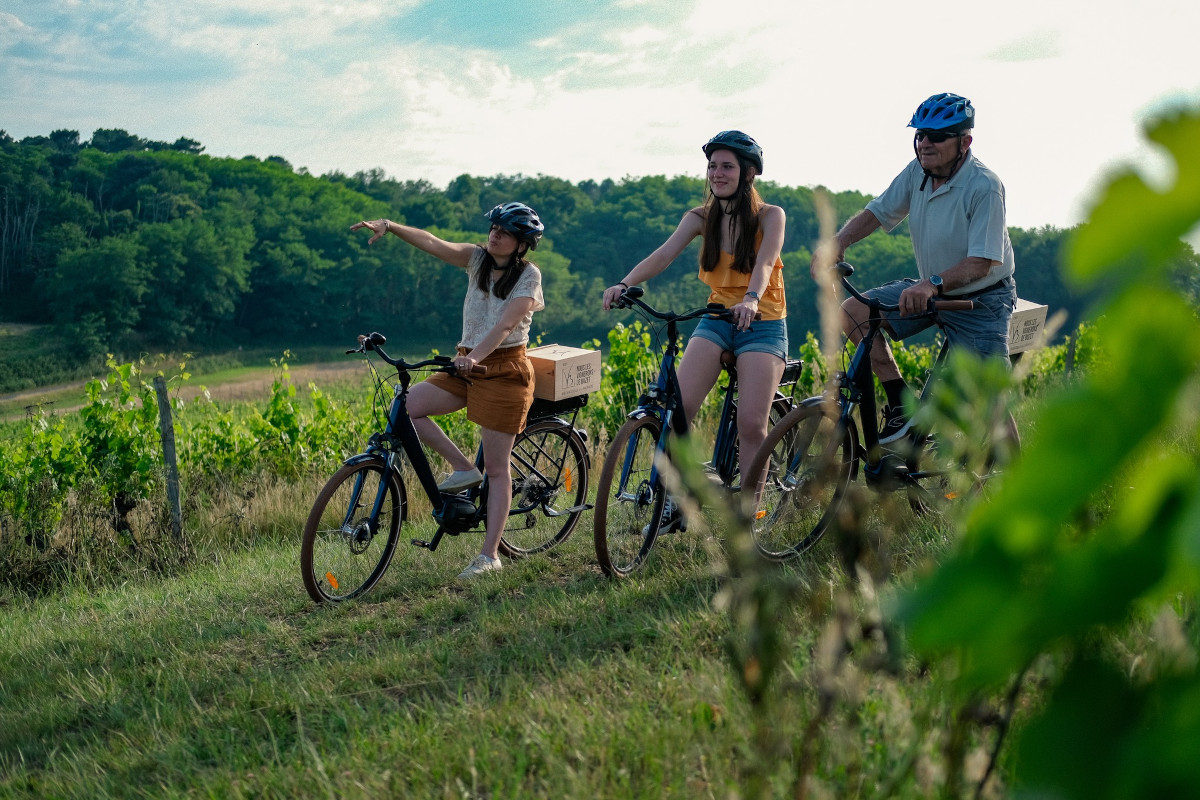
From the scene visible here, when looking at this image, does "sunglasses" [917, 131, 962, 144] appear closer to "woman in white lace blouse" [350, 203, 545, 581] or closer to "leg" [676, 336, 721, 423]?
"leg" [676, 336, 721, 423]

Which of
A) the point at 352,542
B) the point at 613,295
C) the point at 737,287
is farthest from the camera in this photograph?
the point at 352,542

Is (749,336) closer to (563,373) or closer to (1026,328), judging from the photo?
(563,373)

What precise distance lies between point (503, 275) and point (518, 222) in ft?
0.95

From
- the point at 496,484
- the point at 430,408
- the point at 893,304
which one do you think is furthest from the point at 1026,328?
the point at 430,408

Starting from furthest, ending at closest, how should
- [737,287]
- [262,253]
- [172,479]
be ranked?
1. [262,253]
2. [172,479]
3. [737,287]

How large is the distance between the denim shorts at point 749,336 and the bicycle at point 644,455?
0.34 ft

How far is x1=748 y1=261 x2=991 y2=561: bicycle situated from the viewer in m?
4.64

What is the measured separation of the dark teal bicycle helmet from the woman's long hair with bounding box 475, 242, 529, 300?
3.67 feet

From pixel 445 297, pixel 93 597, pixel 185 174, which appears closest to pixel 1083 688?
pixel 93 597

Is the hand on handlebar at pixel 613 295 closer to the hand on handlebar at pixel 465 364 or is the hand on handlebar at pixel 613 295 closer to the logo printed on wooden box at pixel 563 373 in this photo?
the hand on handlebar at pixel 465 364

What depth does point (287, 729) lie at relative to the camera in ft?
11.6

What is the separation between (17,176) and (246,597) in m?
99.8

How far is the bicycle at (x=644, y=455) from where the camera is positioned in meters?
4.70

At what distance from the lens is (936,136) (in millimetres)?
4664
